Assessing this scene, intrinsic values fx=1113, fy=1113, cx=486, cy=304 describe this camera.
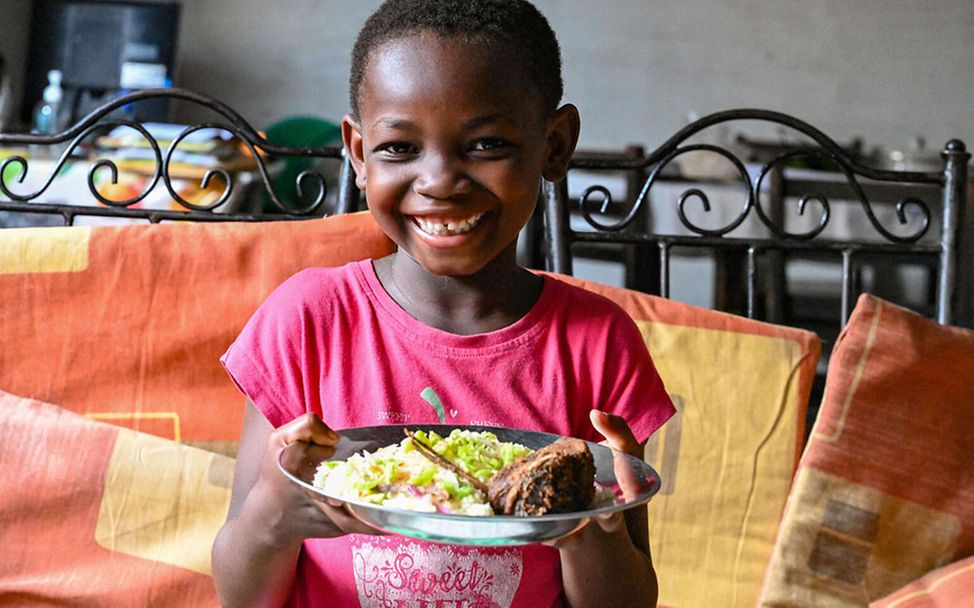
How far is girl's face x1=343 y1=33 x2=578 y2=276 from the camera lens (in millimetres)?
958

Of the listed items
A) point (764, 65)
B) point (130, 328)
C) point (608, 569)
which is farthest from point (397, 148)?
point (764, 65)

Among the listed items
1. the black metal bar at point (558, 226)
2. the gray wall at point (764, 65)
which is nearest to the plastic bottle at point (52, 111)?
the gray wall at point (764, 65)

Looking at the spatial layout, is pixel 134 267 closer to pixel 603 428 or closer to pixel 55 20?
pixel 603 428

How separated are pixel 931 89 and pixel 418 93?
4.80 m

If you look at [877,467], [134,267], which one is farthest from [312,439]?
[877,467]

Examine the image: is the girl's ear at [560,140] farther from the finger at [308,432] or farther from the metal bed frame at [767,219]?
the metal bed frame at [767,219]

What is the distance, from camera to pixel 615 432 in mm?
922

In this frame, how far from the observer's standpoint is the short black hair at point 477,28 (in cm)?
99

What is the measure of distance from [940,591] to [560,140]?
0.79 metres

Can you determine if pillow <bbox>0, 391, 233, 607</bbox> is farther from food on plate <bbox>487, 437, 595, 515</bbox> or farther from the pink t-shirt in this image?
food on plate <bbox>487, 437, 595, 515</bbox>

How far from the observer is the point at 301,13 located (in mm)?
4980

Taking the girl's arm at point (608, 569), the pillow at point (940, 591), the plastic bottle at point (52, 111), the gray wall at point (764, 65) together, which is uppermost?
the gray wall at point (764, 65)

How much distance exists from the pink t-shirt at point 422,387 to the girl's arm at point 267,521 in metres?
0.04

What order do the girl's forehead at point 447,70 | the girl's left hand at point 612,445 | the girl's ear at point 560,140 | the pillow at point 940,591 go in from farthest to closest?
the pillow at point 940,591 < the girl's ear at point 560,140 < the girl's forehead at point 447,70 < the girl's left hand at point 612,445
